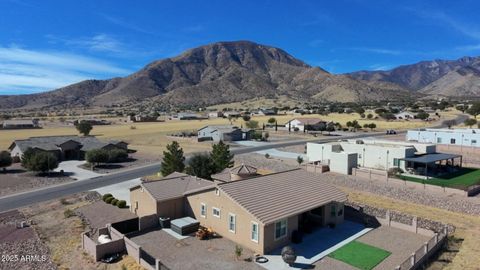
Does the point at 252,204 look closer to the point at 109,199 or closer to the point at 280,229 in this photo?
the point at 280,229

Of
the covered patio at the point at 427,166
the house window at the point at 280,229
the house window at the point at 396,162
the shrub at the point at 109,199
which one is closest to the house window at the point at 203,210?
the house window at the point at 280,229

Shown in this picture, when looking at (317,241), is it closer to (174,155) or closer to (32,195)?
(174,155)

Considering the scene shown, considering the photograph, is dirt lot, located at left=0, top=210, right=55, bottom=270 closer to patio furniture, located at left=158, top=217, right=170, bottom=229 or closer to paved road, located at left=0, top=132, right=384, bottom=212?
paved road, located at left=0, top=132, right=384, bottom=212

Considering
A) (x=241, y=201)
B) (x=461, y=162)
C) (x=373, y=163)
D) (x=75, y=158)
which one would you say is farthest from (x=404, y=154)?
(x=75, y=158)

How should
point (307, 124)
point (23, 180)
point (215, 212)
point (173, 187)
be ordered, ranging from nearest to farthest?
point (215, 212)
point (173, 187)
point (23, 180)
point (307, 124)

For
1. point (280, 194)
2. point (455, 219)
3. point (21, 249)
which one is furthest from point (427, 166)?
point (21, 249)
